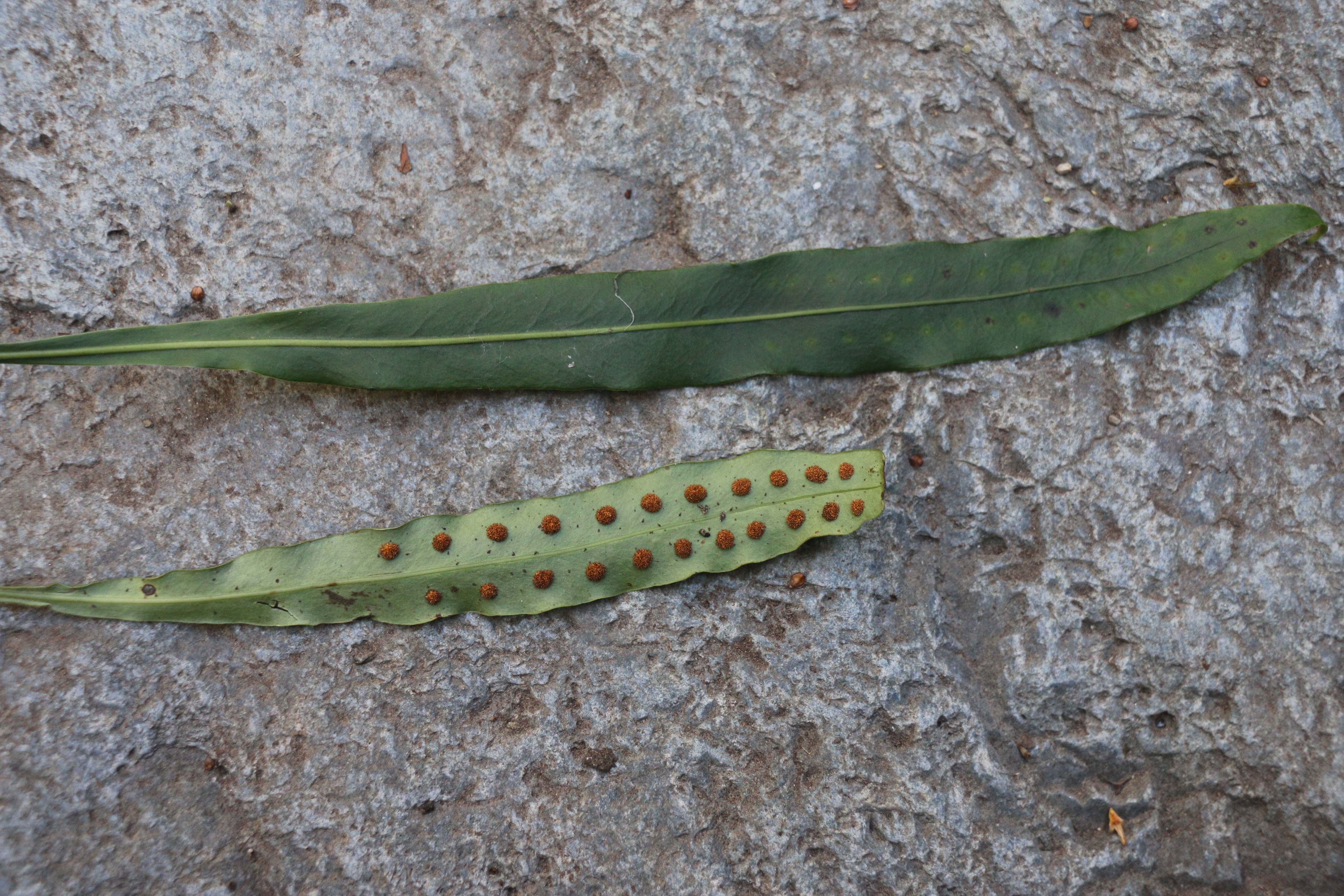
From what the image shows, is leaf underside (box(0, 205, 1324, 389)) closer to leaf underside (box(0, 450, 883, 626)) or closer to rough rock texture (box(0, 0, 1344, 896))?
rough rock texture (box(0, 0, 1344, 896))

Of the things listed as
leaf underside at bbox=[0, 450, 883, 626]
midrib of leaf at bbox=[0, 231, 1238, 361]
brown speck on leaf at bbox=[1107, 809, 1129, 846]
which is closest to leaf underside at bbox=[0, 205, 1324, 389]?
midrib of leaf at bbox=[0, 231, 1238, 361]

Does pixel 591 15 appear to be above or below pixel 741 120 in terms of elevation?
above

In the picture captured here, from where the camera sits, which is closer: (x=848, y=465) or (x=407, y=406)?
(x=848, y=465)

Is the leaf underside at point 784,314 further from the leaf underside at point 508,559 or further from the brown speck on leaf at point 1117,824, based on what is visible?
the brown speck on leaf at point 1117,824

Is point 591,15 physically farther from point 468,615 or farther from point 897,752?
point 897,752

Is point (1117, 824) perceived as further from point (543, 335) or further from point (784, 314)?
point (543, 335)

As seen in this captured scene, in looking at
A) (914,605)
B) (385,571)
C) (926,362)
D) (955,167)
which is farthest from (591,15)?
(914,605)

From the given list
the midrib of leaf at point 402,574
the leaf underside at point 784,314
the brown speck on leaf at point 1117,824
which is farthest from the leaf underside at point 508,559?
the brown speck on leaf at point 1117,824

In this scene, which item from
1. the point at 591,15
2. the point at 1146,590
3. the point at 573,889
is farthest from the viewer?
the point at 591,15
